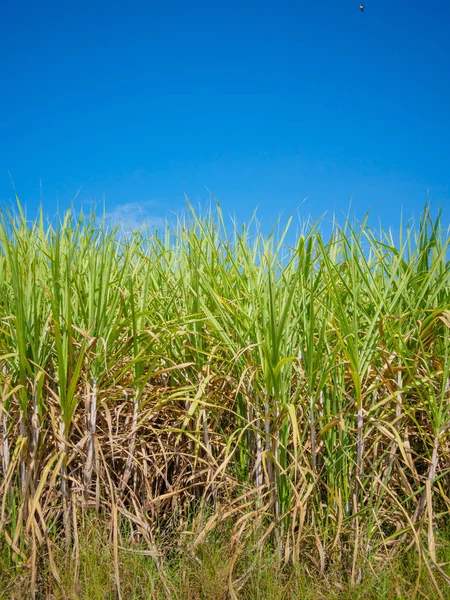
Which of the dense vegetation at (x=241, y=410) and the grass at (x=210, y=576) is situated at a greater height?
the dense vegetation at (x=241, y=410)

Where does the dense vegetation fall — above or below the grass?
above

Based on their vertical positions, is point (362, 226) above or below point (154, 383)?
above

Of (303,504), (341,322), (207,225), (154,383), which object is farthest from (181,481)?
(207,225)

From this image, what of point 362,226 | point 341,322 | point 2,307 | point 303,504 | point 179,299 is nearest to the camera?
point 303,504

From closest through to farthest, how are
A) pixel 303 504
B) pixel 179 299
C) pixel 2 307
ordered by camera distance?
pixel 303 504 < pixel 2 307 < pixel 179 299

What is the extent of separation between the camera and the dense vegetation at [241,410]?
7.04ft

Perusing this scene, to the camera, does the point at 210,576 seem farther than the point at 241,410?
No

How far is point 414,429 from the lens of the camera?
2.66 m

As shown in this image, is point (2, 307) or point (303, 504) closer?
point (303, 504)

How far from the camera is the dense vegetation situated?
2146 mm

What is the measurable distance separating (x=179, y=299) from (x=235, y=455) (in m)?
0.92

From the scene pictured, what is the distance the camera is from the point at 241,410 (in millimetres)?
2465

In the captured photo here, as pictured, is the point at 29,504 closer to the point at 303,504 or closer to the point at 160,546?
the point at 160,546

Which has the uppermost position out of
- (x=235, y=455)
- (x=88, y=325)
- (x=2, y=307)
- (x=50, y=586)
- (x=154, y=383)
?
(x=2, y=307)
